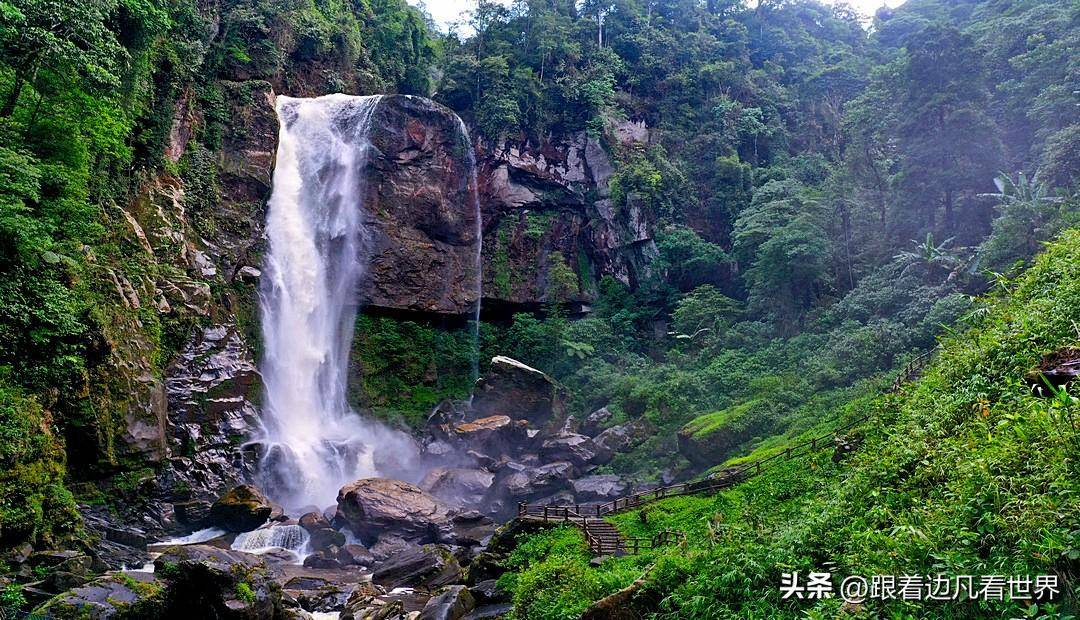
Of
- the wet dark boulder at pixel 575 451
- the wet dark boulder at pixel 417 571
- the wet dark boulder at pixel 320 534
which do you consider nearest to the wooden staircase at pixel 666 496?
the wet dark boulder at pixel 417 571

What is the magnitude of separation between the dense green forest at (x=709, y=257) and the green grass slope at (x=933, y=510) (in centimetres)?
4

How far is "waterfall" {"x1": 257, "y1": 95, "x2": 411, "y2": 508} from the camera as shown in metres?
24.2

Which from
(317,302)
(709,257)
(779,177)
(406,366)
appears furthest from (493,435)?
(779,177)

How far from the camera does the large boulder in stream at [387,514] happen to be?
19.7 m

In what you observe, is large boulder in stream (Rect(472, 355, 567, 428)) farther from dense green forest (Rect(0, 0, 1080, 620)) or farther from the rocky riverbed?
dense green forest (Rect(0, 0, 1080, 620))

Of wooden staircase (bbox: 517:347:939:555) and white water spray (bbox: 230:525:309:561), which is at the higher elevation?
wooden staircase (bbox: 517:347:939:555)

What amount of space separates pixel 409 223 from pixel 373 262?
8.76 feet

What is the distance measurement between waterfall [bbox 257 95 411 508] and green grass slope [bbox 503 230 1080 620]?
13.2 meters

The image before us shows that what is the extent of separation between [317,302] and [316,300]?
3.9 inches

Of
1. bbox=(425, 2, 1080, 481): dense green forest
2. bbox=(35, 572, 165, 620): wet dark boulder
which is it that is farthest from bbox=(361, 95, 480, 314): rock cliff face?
bbox=(35, 572, 165, 620): wet dark boulder

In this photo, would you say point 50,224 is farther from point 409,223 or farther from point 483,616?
point 409,223

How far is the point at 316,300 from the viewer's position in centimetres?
2794

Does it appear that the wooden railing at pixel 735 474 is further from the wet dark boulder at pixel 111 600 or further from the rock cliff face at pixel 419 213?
the rock cliff face at pixel 419 213

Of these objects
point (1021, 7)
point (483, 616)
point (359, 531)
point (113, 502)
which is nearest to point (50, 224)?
point (113, 502)
